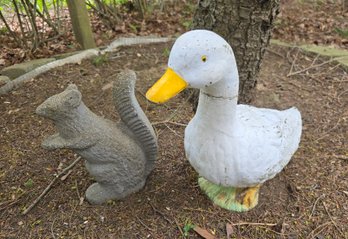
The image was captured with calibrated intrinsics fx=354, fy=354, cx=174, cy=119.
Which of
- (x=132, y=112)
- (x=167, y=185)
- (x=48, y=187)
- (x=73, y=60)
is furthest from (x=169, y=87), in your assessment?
(x=73, y=60)

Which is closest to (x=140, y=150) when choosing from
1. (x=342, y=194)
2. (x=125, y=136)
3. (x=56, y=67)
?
(x=125, y=136)

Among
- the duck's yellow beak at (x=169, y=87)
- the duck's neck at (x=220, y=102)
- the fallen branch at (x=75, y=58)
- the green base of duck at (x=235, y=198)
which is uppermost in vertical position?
the duck's yellow beak at (x=169, y=87)

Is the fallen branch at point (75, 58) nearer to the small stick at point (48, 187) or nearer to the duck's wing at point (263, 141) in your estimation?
the small stick at point (48, 187)

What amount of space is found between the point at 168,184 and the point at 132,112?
0.42 meters

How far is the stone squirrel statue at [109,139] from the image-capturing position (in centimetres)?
121

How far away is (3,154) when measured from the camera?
1814mm

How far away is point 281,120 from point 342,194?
20.2 inches

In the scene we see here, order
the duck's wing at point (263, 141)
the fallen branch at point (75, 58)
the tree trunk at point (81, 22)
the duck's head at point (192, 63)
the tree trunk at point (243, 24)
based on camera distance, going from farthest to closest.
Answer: the tree trunk at point (81, 22)
the fallen branch at point (75, 58)
the tree trunk at point (243, 24)
the duck's wing at point (263, 141)
the duck's head at point (192, 63)

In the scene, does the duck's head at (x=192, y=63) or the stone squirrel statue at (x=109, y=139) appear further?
the stone squirrel statue at (x=109, y=139)

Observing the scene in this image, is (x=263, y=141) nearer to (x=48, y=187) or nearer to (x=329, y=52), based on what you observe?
(x=48, y=187)

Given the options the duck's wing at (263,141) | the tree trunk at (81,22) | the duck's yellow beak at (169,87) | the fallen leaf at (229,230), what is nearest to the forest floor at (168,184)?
the fallen leaf at (229,230)

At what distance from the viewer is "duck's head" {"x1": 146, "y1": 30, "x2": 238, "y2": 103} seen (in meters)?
1.00

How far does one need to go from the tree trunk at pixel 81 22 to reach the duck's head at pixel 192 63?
1.74 meters

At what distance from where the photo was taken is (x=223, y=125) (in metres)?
1.24
